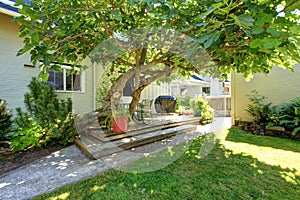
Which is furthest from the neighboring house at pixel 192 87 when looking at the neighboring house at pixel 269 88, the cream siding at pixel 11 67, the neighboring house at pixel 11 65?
the cream siding at pixel 11 67

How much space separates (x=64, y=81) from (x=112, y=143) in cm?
365

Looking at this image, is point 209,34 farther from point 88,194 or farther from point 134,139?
point 134,139

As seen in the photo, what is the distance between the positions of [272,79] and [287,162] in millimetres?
4049

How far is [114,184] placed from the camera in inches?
85.9

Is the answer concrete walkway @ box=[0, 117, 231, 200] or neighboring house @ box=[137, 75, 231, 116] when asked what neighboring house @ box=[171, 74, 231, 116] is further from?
concrete walkway @ box=[0, 117, 231, 200]

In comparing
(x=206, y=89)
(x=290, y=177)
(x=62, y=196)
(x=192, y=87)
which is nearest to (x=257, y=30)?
(x=290, y=177)

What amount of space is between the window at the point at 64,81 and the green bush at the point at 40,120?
1.94 m

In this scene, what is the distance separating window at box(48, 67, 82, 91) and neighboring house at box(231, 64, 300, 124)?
658cm

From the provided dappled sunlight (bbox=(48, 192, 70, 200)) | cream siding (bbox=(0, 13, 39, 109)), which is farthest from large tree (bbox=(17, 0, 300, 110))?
cream siding (bbox=(0, 13, 39, 109))

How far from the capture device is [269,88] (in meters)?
5.95

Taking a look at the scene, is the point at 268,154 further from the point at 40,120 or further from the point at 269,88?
the point at 40,120

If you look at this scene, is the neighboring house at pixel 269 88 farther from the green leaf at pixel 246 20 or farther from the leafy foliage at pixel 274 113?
the green leaf at pixel 246 20

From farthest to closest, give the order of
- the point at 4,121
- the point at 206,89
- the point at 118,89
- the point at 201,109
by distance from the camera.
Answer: the point at 206,89
the point at 201,109
the point at 118,89
the point at 4,121

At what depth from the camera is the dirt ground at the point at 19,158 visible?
279 centimetres
